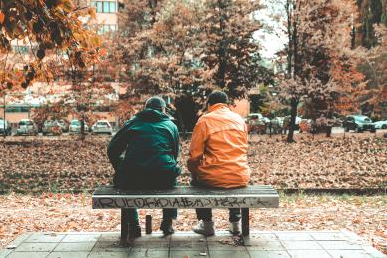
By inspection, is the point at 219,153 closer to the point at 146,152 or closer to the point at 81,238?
the point at 146,152

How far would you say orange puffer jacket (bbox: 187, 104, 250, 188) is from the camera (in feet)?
19.9

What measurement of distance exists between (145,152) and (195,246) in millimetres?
1274

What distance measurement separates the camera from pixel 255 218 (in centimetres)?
893

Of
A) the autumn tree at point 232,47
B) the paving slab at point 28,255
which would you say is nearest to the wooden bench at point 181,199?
the paving slab at point 28,255

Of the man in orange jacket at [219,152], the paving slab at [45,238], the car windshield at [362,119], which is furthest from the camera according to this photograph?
the car windshield at [362,119]

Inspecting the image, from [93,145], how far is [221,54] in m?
11.4

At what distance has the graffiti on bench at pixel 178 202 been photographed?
5.56 meters

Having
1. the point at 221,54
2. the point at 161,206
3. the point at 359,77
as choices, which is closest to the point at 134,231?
the point at 161,206

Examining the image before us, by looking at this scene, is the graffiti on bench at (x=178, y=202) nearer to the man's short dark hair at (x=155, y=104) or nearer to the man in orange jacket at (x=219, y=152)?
the man in orange jacket at (x=219, y=152)

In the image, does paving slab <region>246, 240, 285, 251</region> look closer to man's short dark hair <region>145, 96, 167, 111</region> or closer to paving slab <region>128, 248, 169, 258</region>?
paving slab <region>128, 248, 169, 258</region>

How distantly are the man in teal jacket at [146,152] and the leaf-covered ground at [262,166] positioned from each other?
8566 mm

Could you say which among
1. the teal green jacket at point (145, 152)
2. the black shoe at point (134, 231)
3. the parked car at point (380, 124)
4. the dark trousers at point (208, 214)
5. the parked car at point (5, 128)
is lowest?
the parked car at point (5, 128)

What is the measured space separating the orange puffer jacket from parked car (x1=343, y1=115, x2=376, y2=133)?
4141cm

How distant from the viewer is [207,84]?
30.6m
